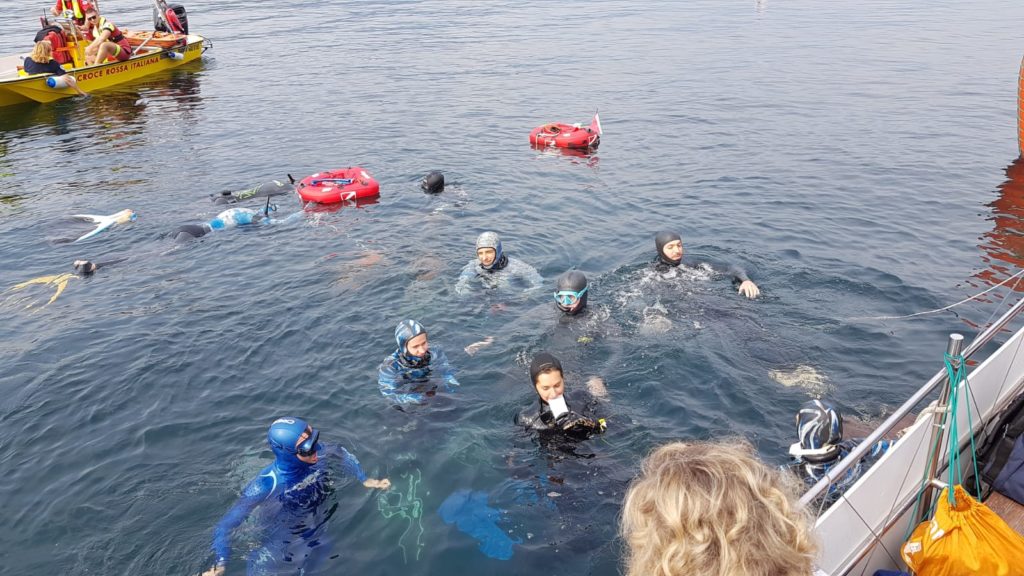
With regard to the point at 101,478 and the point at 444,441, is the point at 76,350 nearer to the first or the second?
the point at 101,478

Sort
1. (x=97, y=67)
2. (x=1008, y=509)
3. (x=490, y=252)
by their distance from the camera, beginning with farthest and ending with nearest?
1. (x=97, y=67)
2. (x=490, y=252)
3. (x=1008, y=509)

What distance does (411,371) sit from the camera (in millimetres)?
9047

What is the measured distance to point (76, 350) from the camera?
10.6 m

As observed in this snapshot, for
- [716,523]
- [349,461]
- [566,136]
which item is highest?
[716,523]

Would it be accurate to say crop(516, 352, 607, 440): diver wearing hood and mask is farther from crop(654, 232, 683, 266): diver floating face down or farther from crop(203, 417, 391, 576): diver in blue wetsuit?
crop(654, 232, 683, 266): diver floating face down

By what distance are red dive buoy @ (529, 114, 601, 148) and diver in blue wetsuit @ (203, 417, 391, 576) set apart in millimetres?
14692

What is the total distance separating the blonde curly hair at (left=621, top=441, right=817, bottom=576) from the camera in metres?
2.20

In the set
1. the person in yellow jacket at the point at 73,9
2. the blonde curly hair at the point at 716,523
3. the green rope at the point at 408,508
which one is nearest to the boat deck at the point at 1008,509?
the blonde curly hair at the point at 716,523

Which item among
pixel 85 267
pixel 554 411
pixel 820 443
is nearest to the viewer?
pixel 820 443

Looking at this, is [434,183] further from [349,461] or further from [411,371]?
[349,461]

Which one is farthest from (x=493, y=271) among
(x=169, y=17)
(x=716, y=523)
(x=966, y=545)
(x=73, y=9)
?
(x=169, y=17)

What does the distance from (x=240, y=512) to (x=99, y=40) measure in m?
29.0

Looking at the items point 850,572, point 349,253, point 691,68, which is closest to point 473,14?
point 691,68

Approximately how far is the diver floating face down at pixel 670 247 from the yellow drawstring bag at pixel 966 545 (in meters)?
7.43
